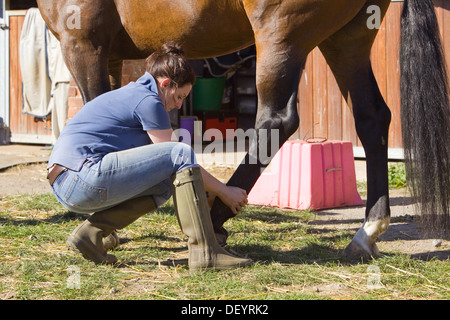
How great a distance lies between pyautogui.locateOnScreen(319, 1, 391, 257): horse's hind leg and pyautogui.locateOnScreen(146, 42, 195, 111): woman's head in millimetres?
917

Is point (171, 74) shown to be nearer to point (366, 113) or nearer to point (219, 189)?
point (219, 189)

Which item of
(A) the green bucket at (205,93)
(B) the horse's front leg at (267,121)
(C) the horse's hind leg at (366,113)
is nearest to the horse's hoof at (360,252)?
(C) the horse's hind leg at (366,113)

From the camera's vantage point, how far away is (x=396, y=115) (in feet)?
23.3

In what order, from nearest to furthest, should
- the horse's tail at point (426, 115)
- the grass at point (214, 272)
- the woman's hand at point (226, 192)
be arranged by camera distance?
the grass at point (214, 272), the woman's hand at point (226, 192), the horse's tail at point (426, 115)

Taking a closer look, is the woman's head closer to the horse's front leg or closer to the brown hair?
the brown hair

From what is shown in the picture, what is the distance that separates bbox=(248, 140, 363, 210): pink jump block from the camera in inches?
194

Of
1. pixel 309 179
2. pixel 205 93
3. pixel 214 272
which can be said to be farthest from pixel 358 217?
pixel 205 93

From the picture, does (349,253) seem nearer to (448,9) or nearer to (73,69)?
(73,69)

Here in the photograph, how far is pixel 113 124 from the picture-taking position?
2.96 m

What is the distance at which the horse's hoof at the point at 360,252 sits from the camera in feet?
10.8

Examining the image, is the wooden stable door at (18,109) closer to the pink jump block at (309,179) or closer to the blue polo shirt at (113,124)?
the pink jump block at (309,179)

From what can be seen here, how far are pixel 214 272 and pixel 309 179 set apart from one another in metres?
2.11

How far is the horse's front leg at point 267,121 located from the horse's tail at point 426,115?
64cm
